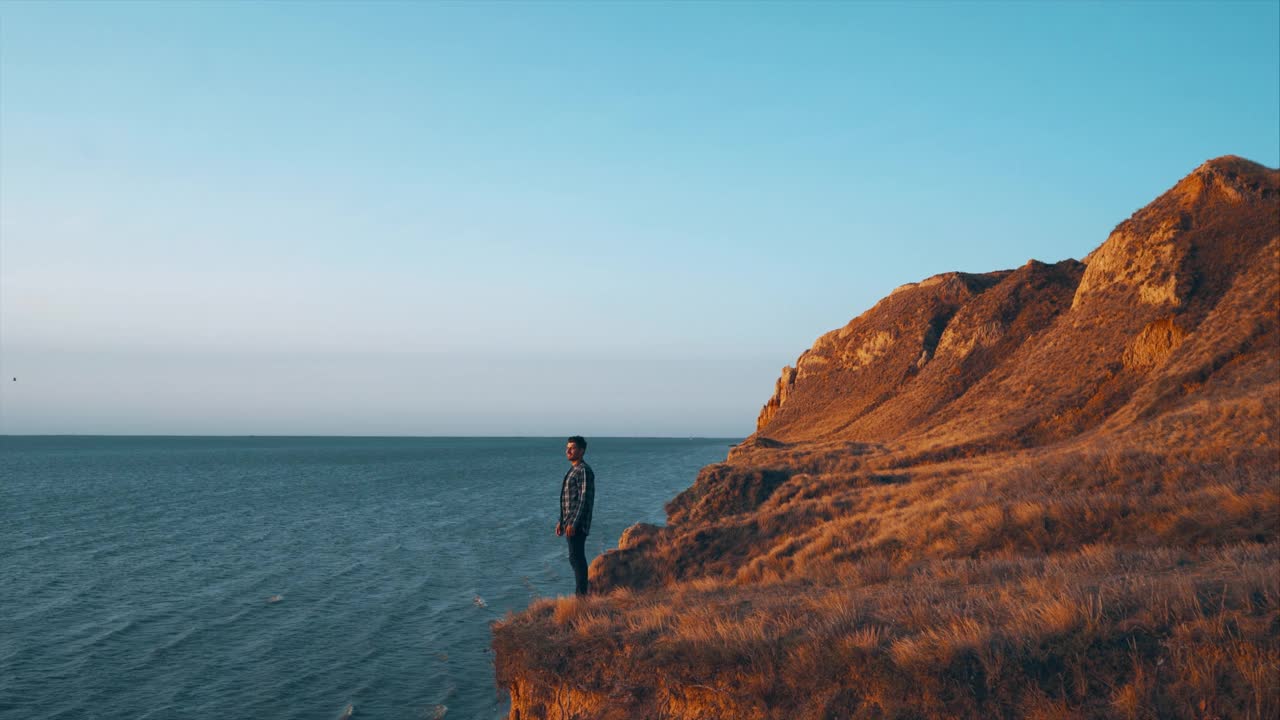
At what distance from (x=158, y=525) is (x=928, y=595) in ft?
158

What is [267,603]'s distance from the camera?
24234mm

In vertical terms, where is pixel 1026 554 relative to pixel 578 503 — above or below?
below

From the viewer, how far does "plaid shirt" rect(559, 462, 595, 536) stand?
11523 mm

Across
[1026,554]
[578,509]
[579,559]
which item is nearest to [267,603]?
[579,559]

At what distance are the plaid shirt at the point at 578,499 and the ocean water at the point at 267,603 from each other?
18.7ft

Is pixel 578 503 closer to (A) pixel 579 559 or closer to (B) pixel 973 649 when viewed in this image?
(A) pixel 579 559

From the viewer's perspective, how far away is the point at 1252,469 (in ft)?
49.1

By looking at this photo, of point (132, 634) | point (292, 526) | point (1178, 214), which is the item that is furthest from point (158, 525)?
point (1178, 214)

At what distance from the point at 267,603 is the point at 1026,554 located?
72.6 feet

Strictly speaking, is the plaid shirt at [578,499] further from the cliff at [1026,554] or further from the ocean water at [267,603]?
the ocean water at [267,603]

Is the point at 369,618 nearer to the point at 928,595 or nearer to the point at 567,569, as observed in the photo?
the point at 567,569

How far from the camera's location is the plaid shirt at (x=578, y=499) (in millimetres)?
11523

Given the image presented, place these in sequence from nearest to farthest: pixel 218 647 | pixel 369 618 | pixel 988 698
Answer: pixel 988 698 → pixel 218 647 → pixel 369 618

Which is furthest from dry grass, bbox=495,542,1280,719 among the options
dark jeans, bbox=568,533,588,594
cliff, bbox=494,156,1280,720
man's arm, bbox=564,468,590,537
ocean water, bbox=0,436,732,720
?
ocean water, bbox=0,436,732,720
